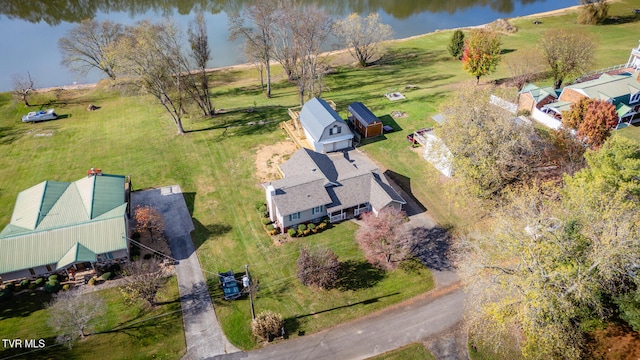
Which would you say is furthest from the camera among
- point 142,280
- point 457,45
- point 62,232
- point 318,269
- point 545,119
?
point 457,45

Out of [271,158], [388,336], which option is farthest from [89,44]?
[388,336]

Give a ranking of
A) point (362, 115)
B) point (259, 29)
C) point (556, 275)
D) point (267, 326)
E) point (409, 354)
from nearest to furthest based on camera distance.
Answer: point (556, 275) → point (409, 354) → point (267, 326) → point (362, 115) → point (259, 29)

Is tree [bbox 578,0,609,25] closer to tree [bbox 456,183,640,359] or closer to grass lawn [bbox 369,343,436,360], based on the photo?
tree [bbox 456,183,640,359]

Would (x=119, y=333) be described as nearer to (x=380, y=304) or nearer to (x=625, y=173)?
(x=380, y=304)

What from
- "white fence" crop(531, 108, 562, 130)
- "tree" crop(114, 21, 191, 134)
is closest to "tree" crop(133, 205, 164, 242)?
"tree" crop(114, 21, 191, 134)

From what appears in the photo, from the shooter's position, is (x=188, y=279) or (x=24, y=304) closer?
(x=24, y=304)

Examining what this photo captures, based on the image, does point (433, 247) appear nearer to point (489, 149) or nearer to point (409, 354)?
point (489, 149)

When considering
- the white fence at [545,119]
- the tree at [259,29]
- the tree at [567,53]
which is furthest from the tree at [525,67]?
the tree at [259,29]
